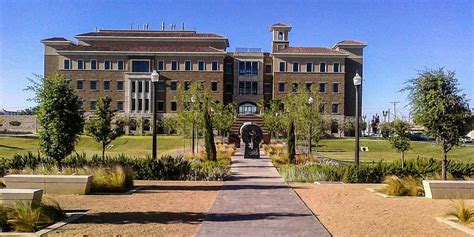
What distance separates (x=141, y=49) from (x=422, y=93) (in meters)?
66.6

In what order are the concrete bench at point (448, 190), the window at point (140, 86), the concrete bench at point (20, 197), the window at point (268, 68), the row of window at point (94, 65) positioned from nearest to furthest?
the concrete bench at point (20, 197) < the concrete bench at point (448, 190) < the row of window at point (94, 65) < the window at point (140, 86) < the window at point (268, 68)

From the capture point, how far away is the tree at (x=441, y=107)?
15.8 metres

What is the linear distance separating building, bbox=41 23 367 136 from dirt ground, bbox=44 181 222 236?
2447 inches

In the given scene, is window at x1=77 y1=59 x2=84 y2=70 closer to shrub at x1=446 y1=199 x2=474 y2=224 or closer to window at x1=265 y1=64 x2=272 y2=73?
window at x1=265 y1=64 x2=272 y2=73

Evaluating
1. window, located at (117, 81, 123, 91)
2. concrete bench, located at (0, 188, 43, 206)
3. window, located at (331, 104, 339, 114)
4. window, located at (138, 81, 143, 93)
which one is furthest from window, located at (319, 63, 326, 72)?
concrete bench, located at (0, 188, 43, 206)

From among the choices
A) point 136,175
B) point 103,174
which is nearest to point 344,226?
point 103,174

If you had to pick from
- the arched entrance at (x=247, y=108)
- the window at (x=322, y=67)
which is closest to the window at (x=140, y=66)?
the arched entrance at (x=247, y=108)

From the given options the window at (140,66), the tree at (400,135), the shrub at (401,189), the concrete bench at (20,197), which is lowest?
the shrub at (401,189)

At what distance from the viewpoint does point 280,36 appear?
3423 inches

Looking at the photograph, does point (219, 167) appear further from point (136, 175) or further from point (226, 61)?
point (226, 61)

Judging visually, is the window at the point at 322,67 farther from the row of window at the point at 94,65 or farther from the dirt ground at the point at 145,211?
the dirt ground at the point at 145,211

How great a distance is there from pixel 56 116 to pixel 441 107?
1162cm

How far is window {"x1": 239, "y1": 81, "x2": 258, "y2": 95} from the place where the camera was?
83.0m

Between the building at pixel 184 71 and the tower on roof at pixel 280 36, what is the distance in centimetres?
472
